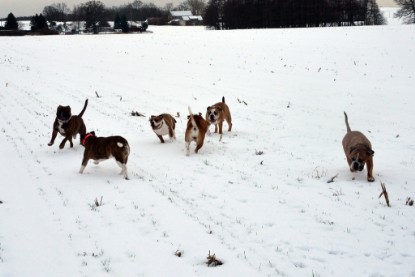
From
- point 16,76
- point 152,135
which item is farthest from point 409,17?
point 152,135

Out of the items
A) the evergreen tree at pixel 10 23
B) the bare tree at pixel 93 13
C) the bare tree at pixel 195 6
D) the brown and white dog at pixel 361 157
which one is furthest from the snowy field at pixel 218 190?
the bare tree at pixel 195 6

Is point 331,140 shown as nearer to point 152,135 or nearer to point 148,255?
point 152,135

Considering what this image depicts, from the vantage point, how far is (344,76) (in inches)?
952

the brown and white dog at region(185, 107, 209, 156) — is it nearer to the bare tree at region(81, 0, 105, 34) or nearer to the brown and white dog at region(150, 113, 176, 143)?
the brown and white dog at region(150, 113, 176, 143)

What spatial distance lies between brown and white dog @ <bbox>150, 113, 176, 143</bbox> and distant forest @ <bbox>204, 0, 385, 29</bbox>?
74011 millimetres

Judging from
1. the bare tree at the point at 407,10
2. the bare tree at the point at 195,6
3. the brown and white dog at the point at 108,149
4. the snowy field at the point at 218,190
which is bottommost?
the snowy field at the point at 218,190

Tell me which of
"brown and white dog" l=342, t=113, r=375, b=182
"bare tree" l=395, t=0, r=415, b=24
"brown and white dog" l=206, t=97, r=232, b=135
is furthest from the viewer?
"bare tree" l=395, t=0, r=415, b=24

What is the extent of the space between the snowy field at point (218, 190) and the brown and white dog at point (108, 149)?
0.38 meters

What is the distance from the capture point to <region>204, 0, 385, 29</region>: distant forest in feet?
260

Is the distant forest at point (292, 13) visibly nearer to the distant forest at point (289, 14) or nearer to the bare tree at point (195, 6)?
the distant forest at point (289, 14)

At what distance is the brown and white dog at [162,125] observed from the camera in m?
11.2

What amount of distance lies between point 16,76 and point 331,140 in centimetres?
2125

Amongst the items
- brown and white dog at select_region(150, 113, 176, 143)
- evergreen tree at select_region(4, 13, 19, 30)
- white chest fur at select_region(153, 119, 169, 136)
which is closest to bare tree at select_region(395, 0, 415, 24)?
brown and white dog at select_region(150, 113, 176, 143)

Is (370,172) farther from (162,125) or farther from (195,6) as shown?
(195,6)
